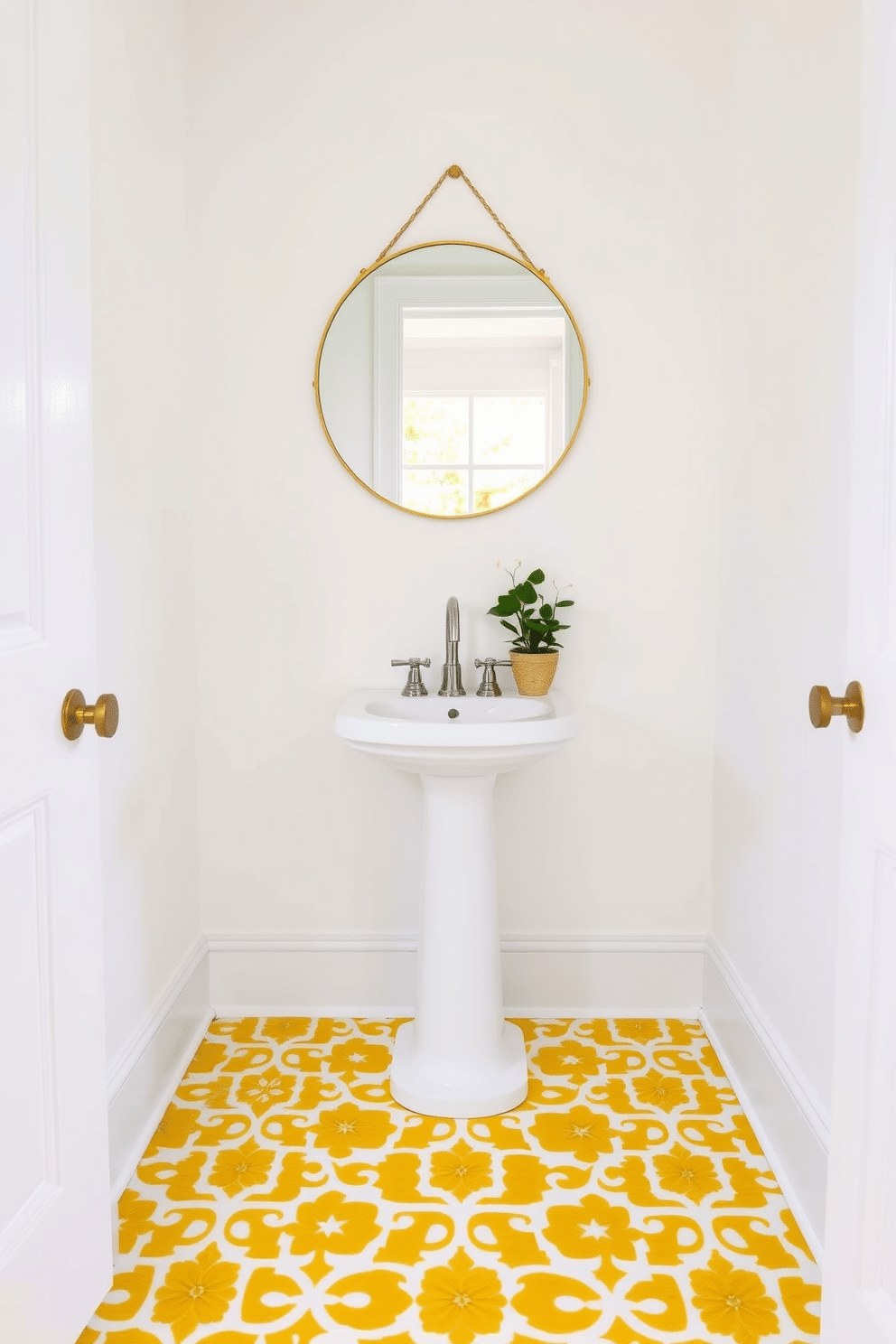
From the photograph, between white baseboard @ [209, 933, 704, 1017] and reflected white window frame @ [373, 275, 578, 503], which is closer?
reflected white window frame @ [373, 275, 578, 503]

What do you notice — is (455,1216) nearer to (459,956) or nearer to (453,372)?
(459,956)

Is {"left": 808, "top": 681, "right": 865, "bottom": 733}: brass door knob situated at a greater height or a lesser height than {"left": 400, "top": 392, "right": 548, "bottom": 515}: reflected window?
lesser

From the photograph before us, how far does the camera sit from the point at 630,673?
2.61m

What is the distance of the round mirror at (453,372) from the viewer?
250 centimetres

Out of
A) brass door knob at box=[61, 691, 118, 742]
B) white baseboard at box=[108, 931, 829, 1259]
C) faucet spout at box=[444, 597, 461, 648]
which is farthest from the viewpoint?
white baseboard at box=[108, 931, 829, 1259]

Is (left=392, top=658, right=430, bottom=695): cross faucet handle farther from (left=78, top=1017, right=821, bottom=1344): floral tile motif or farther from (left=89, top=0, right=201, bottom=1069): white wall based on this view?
(left=78, top=1017, right=821, bottom=1344): floral tile motif

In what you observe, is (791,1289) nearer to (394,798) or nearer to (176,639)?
(394,798)

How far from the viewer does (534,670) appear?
8.03 ft

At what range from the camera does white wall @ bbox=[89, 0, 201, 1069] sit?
6.28ft

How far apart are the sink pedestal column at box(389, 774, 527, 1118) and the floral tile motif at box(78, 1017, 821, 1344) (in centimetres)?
9

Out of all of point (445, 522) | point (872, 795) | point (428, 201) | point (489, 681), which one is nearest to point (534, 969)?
point (489, 681)

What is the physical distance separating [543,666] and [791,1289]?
4.29ft

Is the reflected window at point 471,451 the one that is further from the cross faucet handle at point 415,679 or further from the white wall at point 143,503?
the white wall at point 143,503

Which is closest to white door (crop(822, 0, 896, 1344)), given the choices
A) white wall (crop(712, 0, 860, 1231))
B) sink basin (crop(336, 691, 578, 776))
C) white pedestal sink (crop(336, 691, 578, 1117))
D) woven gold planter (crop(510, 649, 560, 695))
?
white wall (crop(712, 0, 860, 1231))
